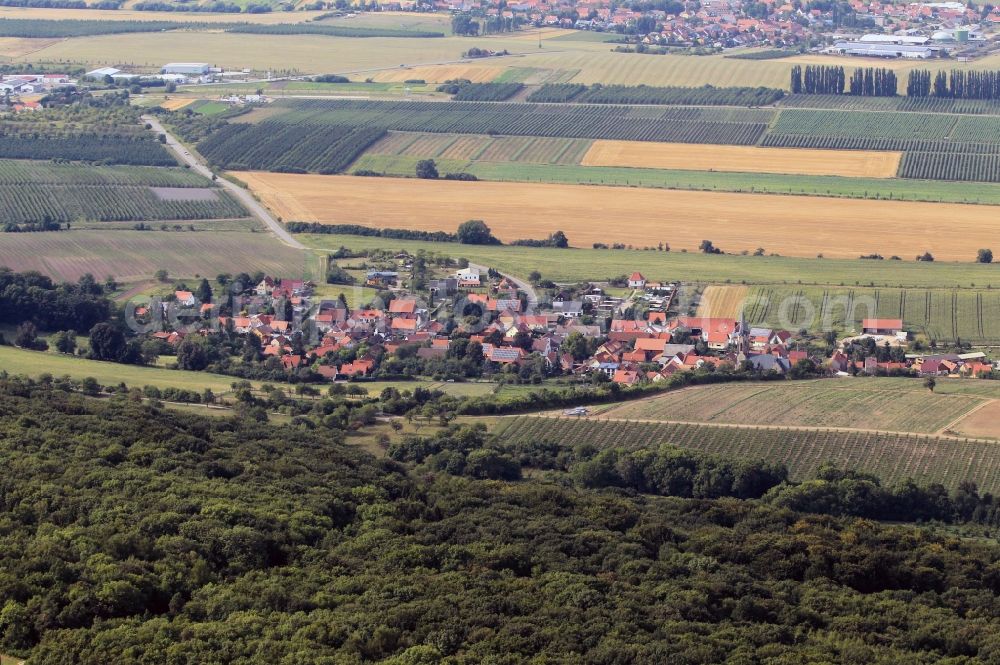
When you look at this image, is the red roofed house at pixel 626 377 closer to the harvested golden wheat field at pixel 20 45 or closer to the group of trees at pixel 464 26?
the harvested golden wheat field at pixel 20 45

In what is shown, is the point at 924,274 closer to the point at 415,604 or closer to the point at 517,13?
the point at 415,604

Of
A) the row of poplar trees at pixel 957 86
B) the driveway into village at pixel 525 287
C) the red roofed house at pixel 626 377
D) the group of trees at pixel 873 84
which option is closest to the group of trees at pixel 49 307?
the driveway into village at pixel 525 287

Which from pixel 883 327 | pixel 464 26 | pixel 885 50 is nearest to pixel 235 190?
pixel 883 327

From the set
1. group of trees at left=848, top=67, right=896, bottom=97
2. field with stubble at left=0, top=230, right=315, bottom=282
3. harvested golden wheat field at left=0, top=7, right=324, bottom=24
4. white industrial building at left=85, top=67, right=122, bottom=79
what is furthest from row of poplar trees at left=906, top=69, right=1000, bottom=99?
harvested golden wheat field at left=0, top=7, right=324, bottom=24

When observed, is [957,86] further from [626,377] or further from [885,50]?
[626,377]

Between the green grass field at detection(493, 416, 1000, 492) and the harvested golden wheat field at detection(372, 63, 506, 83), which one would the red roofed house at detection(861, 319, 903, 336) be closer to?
the green grass field at detection(493, 416, 1000, 492)

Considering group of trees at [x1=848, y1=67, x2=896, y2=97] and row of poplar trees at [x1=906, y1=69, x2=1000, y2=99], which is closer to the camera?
row of poplar trees at [x1=906, y1=69, x2=1000, y2=99]

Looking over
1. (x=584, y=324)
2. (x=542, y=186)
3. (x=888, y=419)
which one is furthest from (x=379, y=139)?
(x=888, y=419)
